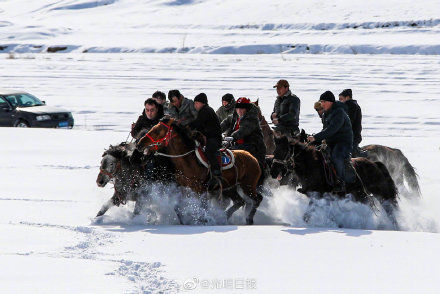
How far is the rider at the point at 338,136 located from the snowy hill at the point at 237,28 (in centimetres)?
3349

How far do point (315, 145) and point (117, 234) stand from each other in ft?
11.1

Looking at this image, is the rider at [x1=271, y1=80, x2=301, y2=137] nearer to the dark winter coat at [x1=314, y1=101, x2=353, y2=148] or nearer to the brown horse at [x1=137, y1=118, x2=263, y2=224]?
the brown horse at [x1=137, y1=118, x2=263, y2=224]

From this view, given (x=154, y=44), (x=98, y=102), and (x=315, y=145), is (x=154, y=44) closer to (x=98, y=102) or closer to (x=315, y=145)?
(x=98, y=102)

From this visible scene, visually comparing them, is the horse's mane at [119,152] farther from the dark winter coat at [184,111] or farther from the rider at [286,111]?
the rider at [286,111]

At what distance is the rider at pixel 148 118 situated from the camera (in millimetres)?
10414

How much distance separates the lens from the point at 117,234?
356 inches

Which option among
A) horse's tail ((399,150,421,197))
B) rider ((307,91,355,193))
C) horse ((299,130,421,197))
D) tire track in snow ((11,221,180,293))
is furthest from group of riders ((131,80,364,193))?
tire track in snow ((11,221,180,293))

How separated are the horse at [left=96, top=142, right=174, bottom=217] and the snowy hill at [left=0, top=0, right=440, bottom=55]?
114 feet

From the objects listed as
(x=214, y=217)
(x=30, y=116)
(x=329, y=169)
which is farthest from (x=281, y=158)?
(x=30, y=116)

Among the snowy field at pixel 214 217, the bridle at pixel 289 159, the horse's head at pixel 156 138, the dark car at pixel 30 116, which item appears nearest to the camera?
the snowy field at pixel 214 217

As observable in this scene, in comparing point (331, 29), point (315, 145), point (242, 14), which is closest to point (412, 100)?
point (315, 145)

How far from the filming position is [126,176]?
992cm

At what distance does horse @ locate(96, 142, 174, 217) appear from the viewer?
32.3ft

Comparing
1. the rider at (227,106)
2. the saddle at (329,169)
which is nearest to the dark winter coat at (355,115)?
the saddle at (329,169)
